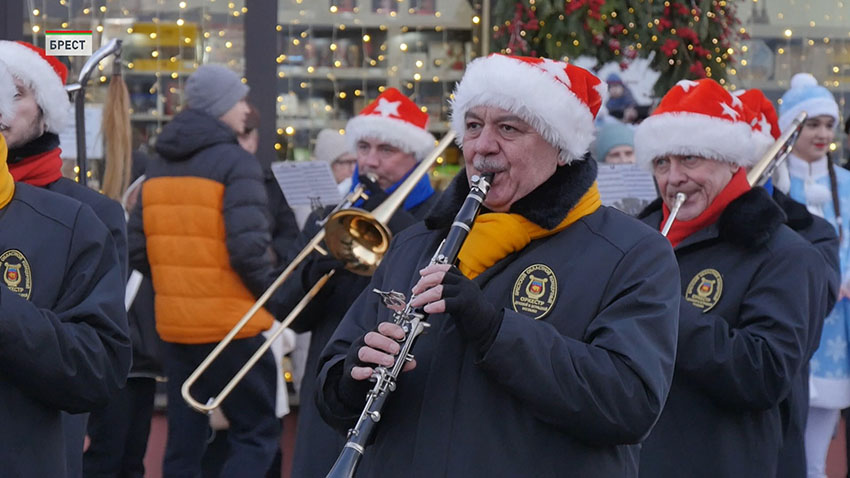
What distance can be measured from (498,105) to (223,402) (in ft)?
11.1

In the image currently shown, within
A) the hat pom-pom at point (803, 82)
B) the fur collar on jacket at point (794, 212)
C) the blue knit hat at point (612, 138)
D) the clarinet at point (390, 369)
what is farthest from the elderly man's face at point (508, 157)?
the blue knit hat at point (612, 138)

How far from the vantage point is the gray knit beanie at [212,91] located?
20.0 ft

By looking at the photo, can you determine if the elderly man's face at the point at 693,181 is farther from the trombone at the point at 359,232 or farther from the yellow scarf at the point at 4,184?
the yellow scarf at the point at 4,184

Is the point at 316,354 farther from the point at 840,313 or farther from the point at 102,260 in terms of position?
the point at 840,313

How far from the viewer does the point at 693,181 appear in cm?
416

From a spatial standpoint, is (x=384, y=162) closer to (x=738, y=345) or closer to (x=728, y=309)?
(x=728, y=309)

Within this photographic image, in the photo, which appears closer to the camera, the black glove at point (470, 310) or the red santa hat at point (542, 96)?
the black glove at point (470, 310)

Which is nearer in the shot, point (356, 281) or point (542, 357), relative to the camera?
point (542, 357)

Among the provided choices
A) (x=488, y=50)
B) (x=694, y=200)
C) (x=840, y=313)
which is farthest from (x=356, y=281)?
(x=488, y=50)

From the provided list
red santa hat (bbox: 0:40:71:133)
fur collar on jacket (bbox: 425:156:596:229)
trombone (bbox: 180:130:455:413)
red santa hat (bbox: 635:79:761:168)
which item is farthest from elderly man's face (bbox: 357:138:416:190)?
fur collar on jacket (bbox: 425:156:596:229)

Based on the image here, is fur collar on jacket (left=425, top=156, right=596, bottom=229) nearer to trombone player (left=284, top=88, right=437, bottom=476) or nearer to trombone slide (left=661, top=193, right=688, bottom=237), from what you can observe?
trombone slide (left=661, top=193, right=688, bottom=237)

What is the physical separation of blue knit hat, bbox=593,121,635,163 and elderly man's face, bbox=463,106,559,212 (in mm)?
4452

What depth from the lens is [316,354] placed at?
4.88m

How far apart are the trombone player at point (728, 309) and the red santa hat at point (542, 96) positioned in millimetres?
938
